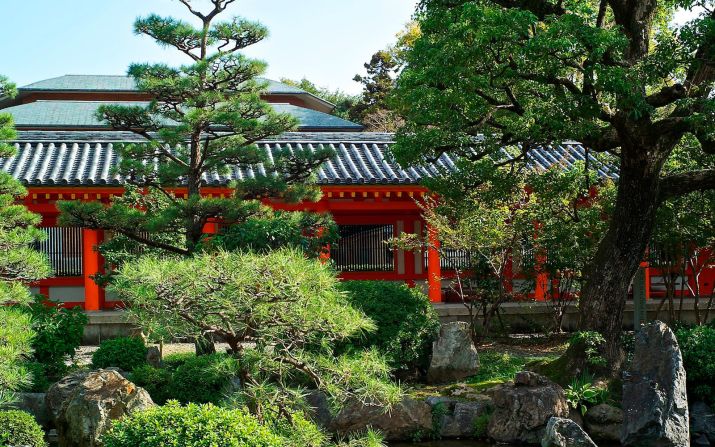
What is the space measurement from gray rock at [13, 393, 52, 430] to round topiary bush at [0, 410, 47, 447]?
118 centimetres

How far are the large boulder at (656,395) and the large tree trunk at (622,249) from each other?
1066 millimetres

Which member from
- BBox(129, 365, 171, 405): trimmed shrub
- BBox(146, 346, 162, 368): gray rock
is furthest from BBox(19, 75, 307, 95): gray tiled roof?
BBox(129, 365, 171, 405): trimmed shrub

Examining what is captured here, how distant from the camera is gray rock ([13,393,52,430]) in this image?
888cm

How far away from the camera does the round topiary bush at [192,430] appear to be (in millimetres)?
Result: 5633

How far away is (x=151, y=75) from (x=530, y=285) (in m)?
7.30

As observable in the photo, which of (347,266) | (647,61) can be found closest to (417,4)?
(647,61)

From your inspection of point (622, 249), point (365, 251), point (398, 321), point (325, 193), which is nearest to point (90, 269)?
point (325, 193)

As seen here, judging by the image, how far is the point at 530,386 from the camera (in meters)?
9.04

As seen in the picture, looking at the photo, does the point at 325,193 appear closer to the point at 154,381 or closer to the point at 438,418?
the point at 154,381

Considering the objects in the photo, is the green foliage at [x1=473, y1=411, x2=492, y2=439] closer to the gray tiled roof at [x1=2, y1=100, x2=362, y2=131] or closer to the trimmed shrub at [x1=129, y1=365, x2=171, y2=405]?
the trimmed shrub at [x1=129, y1=365, x2=171, y2=405]

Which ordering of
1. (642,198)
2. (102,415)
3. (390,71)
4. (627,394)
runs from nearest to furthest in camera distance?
(102,415) → (627,394) → (642,198) → (390,71)

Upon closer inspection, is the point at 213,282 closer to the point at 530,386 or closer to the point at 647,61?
the point at 530,386

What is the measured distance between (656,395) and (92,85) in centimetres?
2175

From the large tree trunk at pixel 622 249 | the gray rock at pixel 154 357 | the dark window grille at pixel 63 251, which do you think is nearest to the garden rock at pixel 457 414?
the large tree trunk at pixel 622 249
